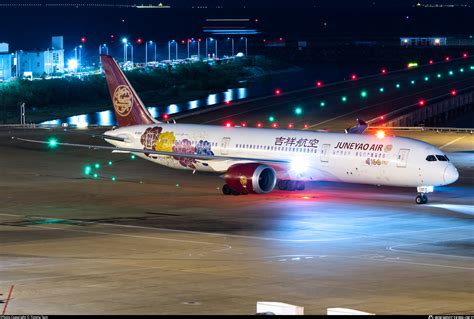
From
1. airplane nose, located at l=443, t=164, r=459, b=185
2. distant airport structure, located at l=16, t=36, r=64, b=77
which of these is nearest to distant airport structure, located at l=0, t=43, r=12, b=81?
distant airport structure, located at l=16, t=36, r=64, b=77

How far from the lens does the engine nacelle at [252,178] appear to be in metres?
62.6

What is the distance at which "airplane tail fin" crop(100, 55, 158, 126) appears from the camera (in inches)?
2879

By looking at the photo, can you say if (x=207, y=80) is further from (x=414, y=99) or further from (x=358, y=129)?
(x=358, y=129)

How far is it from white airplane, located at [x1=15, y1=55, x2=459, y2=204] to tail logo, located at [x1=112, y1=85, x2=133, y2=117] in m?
0.07

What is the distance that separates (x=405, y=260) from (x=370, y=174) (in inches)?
739

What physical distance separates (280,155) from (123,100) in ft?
44.3

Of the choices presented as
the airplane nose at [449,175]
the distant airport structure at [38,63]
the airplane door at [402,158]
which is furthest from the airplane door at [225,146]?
the distant airport structure at [38,63]

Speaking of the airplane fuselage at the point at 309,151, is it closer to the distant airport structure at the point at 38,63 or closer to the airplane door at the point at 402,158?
the airplane door at the point at 402,158

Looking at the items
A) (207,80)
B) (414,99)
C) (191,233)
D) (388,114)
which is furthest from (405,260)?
(207,80)

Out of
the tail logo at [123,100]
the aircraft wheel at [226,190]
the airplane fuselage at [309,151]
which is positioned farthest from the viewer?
the tail logo at [123,100]

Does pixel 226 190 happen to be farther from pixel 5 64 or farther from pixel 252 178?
pixel 5 64

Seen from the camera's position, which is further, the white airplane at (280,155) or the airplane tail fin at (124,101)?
the airplane tail fin at (124,101)

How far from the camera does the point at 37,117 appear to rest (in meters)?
131

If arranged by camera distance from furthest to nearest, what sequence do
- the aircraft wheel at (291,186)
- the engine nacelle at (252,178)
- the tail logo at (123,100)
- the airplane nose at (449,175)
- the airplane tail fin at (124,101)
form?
the tail logo at (123,100) → the airplane tail fin at (124,101) → the aircraft wheel at (291,186) → the engine nacelle at (252,178) → the airplane nose at (449,175)
